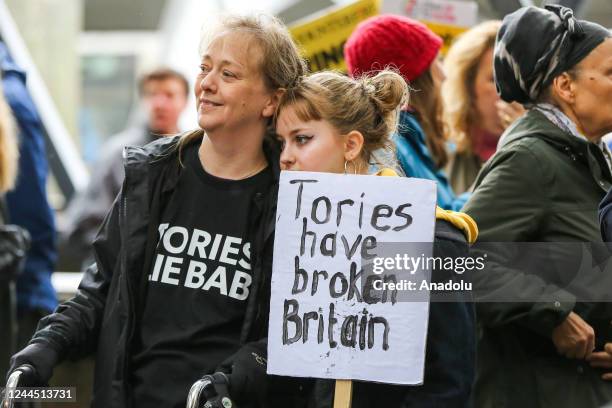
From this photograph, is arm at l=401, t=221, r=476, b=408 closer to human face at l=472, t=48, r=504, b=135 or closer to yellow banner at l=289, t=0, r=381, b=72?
human face at l=472, t=48, r=504, b=135

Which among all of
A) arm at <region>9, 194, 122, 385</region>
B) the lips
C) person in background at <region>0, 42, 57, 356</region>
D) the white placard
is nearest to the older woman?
the lips

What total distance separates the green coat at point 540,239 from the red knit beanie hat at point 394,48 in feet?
3.19

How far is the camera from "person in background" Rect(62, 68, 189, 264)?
7.84 meters

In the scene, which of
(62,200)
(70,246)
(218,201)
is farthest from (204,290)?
(62,200)

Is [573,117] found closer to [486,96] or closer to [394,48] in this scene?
[394,48]

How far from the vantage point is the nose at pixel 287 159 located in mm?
4035

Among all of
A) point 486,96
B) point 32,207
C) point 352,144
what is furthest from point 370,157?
point 32,207

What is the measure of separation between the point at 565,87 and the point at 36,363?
77.9 inches

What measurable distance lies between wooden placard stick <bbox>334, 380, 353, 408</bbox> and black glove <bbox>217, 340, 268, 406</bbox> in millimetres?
249

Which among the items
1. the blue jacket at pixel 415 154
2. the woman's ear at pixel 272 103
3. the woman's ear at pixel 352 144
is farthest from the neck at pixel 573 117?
the woman's ear at pixel 272 103

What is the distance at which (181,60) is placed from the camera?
525 inches

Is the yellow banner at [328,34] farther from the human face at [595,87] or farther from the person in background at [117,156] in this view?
the human face at [595,87]

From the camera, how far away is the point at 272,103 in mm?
4262

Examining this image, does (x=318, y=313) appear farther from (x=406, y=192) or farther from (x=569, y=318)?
(x=569, y=318)
